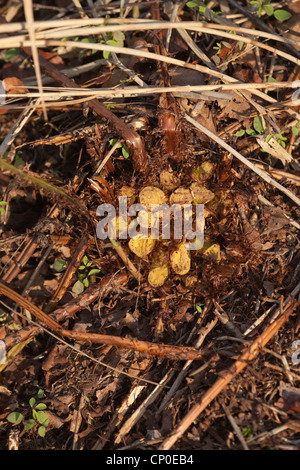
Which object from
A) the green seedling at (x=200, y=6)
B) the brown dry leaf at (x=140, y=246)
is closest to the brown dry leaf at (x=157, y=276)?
the brown dry leaf at (x=140, y=246)

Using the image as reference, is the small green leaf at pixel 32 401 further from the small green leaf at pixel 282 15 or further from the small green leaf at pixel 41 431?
the small green leaf at pixel 282 15

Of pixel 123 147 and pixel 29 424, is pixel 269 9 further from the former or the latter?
pixel 29 424

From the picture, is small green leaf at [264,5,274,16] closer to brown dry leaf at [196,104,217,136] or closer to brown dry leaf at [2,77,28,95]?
brown dry leaf at [196,104,217,136]

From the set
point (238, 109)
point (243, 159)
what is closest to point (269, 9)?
point (238, 109)

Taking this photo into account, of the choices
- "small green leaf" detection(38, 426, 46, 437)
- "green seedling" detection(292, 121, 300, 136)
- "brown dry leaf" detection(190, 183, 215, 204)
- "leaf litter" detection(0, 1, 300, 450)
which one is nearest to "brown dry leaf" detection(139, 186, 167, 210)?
"leaf litter" detection(0, 1, 300, 450)
